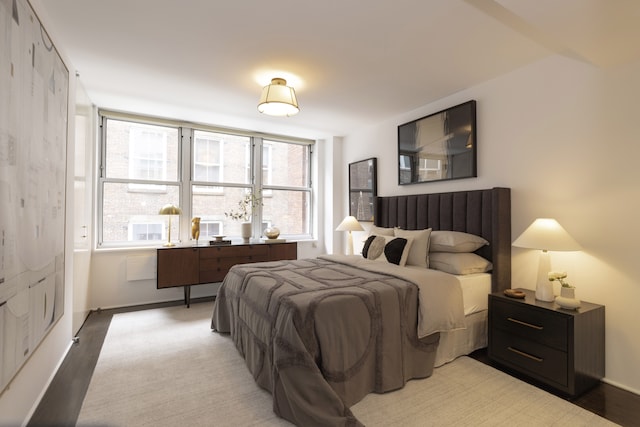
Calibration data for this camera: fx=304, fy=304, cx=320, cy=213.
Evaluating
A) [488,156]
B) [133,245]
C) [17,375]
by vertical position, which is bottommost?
[17,375]

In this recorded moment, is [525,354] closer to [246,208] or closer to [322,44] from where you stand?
[322,44]

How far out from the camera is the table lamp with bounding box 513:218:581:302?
229cm

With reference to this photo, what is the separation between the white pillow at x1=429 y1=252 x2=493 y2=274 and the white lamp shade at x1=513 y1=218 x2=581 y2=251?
50cm

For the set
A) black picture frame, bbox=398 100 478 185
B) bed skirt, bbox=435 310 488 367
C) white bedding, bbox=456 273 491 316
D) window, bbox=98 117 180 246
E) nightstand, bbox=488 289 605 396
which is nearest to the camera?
nightstand, bbox=488 289 605 396

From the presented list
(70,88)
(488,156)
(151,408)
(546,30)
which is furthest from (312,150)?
(151,408)

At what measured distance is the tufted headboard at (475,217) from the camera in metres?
2.91

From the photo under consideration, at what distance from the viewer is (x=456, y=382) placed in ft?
7.43

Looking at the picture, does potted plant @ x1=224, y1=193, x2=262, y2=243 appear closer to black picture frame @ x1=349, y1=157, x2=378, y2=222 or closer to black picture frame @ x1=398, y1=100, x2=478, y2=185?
black picture frame @ x1=349, y1=157, x2=378, y2=222

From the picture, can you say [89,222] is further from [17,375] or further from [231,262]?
[17,375]

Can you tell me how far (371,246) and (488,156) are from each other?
156 centimetres

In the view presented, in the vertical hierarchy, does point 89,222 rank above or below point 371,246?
above

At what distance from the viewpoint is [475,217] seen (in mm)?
3129

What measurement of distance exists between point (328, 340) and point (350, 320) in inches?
8.1

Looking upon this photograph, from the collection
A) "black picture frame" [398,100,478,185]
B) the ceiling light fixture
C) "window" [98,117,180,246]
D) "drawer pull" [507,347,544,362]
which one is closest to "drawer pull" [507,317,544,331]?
"drawer pull" [507,347,544,362]
